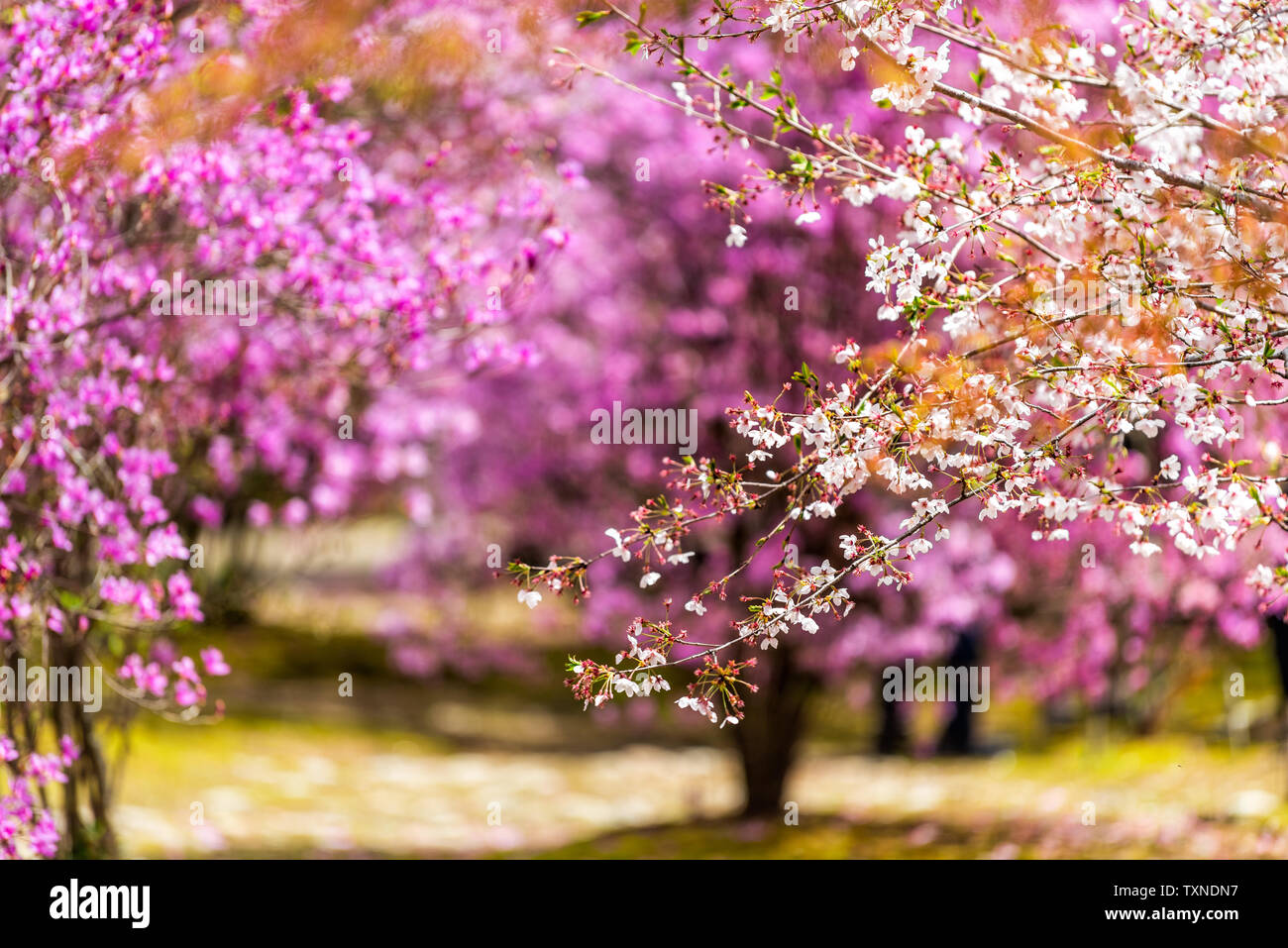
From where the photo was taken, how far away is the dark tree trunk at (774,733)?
1170 cm

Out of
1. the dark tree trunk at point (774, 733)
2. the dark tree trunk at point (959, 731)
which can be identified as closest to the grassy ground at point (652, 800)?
the dark tree trunk at point (774, 733)

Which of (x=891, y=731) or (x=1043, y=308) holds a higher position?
(x=1043, y=308)

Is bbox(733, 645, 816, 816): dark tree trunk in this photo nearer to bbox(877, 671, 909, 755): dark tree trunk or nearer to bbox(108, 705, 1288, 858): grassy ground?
bbox(108, 705, 1288, 858): grassy ground

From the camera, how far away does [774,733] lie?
11727mm

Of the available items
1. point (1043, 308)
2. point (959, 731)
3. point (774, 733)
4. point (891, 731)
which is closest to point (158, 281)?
point (1043, 308)

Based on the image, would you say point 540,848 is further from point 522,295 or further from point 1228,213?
point 1228,213

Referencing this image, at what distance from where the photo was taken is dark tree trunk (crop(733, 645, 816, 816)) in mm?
11695

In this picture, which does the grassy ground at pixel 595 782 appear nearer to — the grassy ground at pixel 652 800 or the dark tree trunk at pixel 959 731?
the grassy ground at pixel 652 800

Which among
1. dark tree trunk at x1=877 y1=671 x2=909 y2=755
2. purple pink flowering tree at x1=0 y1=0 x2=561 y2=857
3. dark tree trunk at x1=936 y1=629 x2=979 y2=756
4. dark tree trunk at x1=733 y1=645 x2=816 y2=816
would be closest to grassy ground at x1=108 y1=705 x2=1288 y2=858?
dark tree trunk at x1=733 y1=645 x2=816 y2=816

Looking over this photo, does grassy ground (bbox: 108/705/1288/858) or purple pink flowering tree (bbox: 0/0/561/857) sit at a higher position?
purple pink flowering tree (bbox: 0/0/561/857)

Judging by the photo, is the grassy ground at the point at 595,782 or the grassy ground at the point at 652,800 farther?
the grassy ground at the point at 595,782

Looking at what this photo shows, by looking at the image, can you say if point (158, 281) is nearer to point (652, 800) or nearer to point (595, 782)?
point (652, 800)

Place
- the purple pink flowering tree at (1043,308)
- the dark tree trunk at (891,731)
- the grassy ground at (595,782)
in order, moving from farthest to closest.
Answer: the dark tree trunk at (891,731)
the grassy ground at (595,782)
the purple pink flowering tree at (1043,308)

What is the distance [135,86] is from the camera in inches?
269
